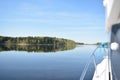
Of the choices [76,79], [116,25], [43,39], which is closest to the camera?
[116,25]

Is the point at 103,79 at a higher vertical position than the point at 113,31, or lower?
lower

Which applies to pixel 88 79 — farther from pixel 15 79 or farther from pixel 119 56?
pixel 119 56

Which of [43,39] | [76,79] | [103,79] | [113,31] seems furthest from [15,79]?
[43,39]

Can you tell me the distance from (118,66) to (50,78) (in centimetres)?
2244

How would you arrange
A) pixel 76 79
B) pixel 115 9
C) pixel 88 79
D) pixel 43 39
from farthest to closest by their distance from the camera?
pixel 43 39 < pixel 76 79 < pixel 88 79 < pixel 115 9

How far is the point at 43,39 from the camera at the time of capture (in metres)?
192

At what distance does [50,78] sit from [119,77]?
22484 millimetres

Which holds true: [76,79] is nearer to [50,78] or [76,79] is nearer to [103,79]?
[50,78]

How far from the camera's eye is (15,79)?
26891 millimetres

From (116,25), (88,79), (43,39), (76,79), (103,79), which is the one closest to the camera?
(116,25)

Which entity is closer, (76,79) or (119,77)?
(119,77)

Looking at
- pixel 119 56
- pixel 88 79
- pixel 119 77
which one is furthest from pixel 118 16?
pixel 88 79

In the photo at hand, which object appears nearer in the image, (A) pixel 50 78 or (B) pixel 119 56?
(B) pixel 119 56

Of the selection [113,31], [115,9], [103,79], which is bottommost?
[103,79]
